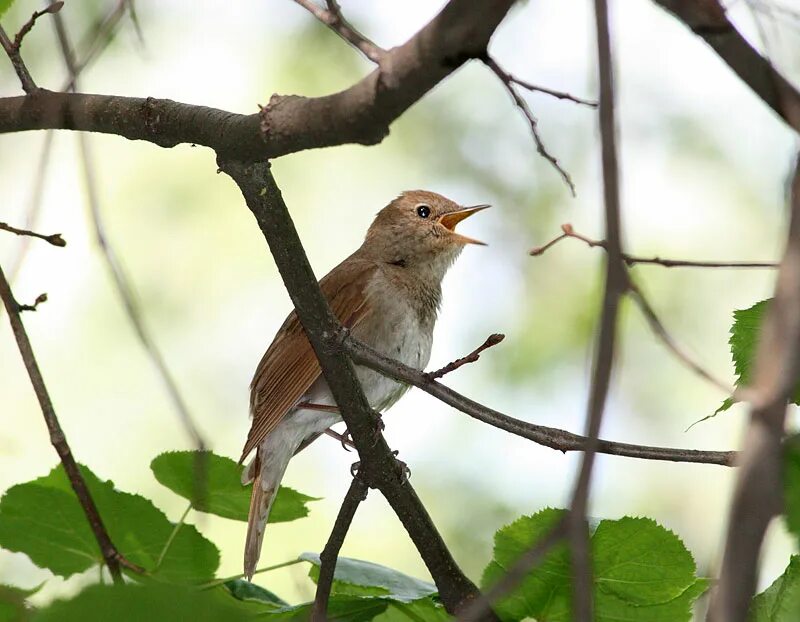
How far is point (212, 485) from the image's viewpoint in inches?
132

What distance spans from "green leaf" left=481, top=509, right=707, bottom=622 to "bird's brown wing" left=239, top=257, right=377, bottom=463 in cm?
218

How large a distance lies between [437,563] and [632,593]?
78 cm

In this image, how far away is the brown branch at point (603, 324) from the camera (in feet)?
4.50

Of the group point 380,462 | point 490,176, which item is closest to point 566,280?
point 490,176

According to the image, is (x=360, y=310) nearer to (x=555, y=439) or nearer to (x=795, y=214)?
(x=555, y=439)

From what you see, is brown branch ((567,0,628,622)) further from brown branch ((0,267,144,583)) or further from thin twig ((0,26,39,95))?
thin twig ((0,26,39,95))

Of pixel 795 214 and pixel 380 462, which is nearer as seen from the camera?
pixel 795 214

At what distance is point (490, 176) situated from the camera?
1187 cm

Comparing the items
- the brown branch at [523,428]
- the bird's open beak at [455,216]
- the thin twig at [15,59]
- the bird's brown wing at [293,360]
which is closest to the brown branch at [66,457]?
the thin twig at [15,59]

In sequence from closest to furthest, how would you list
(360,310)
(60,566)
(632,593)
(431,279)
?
(632,593)
(60,566)
(360,310)
(431,279)

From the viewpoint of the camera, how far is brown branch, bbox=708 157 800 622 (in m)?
1.29

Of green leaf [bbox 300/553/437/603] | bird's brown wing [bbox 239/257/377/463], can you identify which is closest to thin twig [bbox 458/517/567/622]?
green leaf [bbox 300/553/437/603]

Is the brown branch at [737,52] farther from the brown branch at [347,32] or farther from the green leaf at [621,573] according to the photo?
the green leaf at [621,573]

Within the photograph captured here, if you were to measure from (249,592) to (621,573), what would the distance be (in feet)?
3.53
